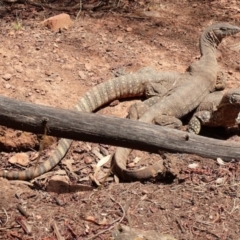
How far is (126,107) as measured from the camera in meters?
7.20

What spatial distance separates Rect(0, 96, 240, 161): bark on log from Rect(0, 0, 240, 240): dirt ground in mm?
262

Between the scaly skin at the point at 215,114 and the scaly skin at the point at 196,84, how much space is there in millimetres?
182

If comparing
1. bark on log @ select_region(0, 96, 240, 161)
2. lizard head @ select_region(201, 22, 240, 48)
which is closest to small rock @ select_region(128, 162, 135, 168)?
bark on log @ select_region(0, 96, 240, 161)

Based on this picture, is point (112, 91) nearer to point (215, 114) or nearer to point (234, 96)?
point (215, 114)

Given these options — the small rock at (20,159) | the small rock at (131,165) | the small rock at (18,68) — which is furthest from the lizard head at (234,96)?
A: the small rock at (18,68)

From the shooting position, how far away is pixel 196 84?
7.09m

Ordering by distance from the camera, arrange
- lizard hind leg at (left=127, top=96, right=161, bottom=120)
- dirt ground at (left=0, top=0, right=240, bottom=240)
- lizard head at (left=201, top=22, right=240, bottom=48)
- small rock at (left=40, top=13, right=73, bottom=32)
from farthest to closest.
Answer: small rock at (left=40, top=13, right=73, bottom=32) → lizard head at (left=201, top=22, right=240, bottom=48) → lizard hind leg at (left=127, top=96, right=161, bottom=120) → dirt ground at (left=0, top=0, right=240, bottom=240)

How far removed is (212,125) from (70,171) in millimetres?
2033

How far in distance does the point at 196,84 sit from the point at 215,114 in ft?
1.99

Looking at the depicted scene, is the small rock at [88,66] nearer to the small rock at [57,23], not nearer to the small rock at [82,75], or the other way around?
the small rock at [82,75]

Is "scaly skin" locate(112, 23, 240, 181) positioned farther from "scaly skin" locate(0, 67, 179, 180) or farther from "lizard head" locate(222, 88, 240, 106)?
"lizard head" locate(222, 88, 240, 106)

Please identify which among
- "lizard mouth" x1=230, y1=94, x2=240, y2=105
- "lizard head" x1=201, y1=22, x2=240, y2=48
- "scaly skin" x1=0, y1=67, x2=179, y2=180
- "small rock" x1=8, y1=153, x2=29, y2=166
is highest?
"lizard head" x1=201, y1=22, x2=240, y2=48

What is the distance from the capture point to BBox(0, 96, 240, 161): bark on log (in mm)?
4473

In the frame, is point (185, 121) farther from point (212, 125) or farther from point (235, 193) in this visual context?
point (235, 193)
